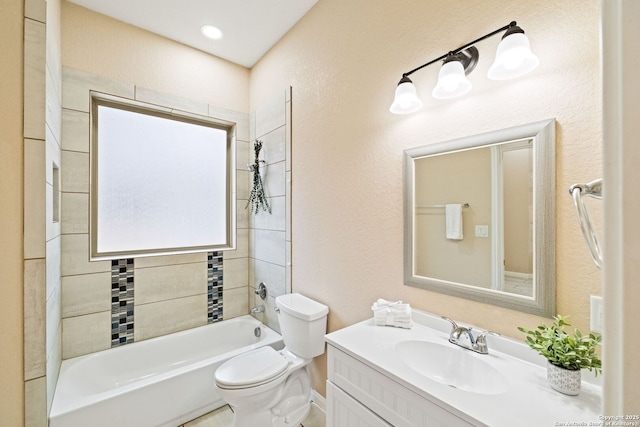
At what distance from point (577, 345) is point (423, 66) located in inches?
48.4

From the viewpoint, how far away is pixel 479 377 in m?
1.01

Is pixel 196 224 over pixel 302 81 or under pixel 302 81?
under

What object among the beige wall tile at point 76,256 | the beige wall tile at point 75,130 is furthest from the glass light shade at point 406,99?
the beige wall tile at point 76,256

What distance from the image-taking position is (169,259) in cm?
234

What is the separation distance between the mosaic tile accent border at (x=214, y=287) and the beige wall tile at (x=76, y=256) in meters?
0.83

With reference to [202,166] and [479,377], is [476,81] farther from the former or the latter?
[202,166]

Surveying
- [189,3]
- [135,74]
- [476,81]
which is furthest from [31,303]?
[476,81]

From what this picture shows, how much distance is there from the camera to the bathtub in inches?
60.2

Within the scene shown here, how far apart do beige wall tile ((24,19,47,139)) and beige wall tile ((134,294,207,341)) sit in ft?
4.92

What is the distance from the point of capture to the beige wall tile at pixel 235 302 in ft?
8.66

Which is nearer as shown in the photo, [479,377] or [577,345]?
[577,345]

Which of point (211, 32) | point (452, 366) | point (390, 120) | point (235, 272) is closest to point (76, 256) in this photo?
point (235, 272)

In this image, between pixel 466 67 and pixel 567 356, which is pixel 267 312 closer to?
pixel 567 356

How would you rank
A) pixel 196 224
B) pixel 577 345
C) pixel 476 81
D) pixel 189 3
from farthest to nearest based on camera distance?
pixel 196 224 → pixel 189 3 → pixel 476 81 → pixel 577 345
